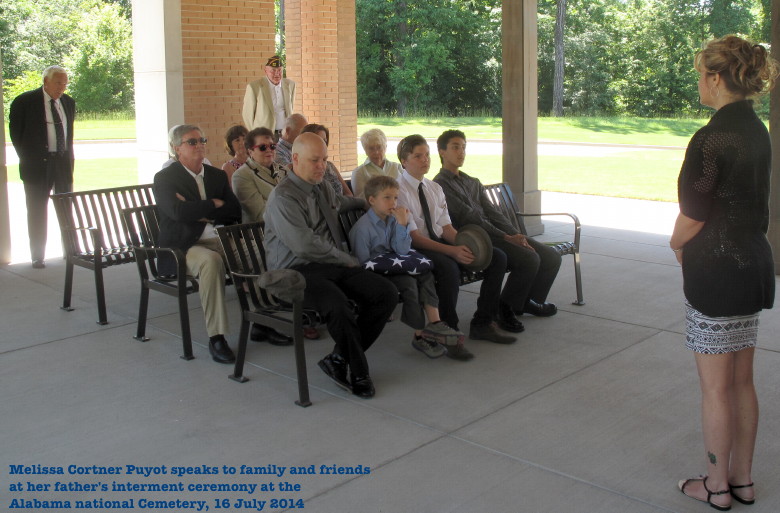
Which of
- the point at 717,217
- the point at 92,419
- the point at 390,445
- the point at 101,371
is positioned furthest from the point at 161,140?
the point at 717,217

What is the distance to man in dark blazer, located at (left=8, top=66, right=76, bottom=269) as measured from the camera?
8.02 meters

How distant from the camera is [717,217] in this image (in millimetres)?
3236

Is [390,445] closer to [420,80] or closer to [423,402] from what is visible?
[423,402]

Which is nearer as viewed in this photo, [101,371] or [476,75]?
[101,371]

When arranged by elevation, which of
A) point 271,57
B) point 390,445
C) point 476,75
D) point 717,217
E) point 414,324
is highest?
point 476,75

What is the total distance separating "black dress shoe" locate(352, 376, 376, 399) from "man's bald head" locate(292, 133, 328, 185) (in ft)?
3.99

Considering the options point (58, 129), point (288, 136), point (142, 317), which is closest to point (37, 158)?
point (58, 129)

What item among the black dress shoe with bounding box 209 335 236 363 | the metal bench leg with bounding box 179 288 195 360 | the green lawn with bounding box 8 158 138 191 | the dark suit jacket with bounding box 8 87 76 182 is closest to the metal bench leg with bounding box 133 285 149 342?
the metal bench leg with bounding box 179 288 195 360

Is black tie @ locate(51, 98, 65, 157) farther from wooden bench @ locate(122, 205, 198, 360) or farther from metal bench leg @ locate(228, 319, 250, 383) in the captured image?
metal bench leg @ locate(228, 319, 250, 383)

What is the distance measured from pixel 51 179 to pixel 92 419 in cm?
450

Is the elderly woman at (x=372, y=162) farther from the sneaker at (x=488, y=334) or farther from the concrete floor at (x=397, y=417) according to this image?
the sneaker at (x=488, y=334)

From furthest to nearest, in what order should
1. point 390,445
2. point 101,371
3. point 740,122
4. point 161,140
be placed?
point 161,140 < point 101,371 < point 390,445 < point 740,122

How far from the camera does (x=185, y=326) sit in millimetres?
5336

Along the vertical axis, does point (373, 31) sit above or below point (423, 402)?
above
